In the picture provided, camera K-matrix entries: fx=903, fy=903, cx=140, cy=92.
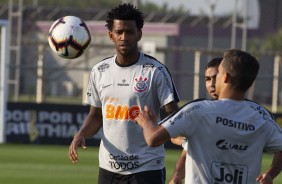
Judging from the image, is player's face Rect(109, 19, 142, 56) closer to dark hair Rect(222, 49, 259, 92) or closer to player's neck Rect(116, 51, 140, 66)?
player's neck Rect(116, 51, 140, 66)

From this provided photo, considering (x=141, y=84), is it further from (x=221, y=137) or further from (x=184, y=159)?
(x=221, y=137)

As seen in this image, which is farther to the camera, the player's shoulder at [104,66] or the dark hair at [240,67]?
the player's shoulder at [104,66]

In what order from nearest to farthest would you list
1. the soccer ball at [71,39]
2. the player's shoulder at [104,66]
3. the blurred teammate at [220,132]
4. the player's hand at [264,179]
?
the blurred teammate at [220,132] → the player's hand at [264,179] → the player's shoulder at [104,66] → the soccer ball at [71,39]

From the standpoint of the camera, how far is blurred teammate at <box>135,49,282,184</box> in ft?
18.6

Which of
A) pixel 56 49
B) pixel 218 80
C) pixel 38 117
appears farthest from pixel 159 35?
pixel 218 80

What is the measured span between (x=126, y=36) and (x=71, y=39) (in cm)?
172

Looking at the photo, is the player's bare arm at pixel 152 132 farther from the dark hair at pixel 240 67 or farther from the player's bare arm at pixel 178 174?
the player's bare arm at pixel 178 174

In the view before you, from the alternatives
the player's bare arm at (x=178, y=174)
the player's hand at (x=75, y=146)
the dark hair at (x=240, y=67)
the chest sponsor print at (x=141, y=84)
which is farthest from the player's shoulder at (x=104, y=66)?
the dark hair at (x=240, y=67)

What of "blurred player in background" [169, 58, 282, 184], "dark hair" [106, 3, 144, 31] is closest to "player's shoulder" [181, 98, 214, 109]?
"blurred player in background" [169, 58, 282, 184]

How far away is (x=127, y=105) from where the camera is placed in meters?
7.61

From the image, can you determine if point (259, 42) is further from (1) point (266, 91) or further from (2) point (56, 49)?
(2) point (56, 49)

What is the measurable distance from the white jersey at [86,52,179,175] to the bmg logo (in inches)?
73.8

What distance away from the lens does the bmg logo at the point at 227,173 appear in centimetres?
573

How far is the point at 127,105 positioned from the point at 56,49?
7.22 feet
